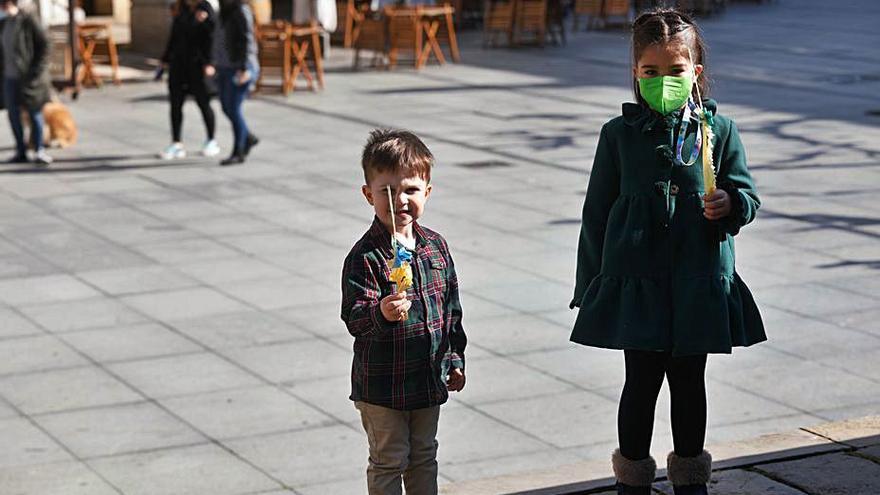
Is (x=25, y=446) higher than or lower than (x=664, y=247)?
lower

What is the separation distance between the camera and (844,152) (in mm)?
15172

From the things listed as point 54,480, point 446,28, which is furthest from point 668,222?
point 446,28

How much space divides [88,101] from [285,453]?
13089 mm

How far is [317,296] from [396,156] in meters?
5.38

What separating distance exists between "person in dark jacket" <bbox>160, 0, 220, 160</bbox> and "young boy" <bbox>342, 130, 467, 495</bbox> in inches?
415

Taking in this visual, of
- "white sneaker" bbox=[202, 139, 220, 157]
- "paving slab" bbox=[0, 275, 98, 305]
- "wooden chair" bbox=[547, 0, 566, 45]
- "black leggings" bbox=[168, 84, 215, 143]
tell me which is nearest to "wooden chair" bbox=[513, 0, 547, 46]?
"wooden chair" bbox=[547, 0, 566, 45]

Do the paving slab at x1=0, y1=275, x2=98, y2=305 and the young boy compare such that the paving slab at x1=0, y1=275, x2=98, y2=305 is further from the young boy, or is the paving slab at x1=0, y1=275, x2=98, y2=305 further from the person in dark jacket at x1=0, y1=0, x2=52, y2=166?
the young boy

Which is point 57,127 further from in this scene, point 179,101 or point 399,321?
point 399,321

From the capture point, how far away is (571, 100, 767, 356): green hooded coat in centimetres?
462

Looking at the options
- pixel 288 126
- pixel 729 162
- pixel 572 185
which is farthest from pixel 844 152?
pixel 729 162

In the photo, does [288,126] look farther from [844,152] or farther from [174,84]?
[844,152]

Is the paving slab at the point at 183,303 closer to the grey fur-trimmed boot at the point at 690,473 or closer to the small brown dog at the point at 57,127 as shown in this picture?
the grey fur-trimmed boot at the point at 690,473

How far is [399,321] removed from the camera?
4.41 m

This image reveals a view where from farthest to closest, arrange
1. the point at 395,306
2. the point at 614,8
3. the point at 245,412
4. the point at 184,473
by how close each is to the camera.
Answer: the point at 614,8
the point at 245,412
the point at 184,473
the point at 395,306
